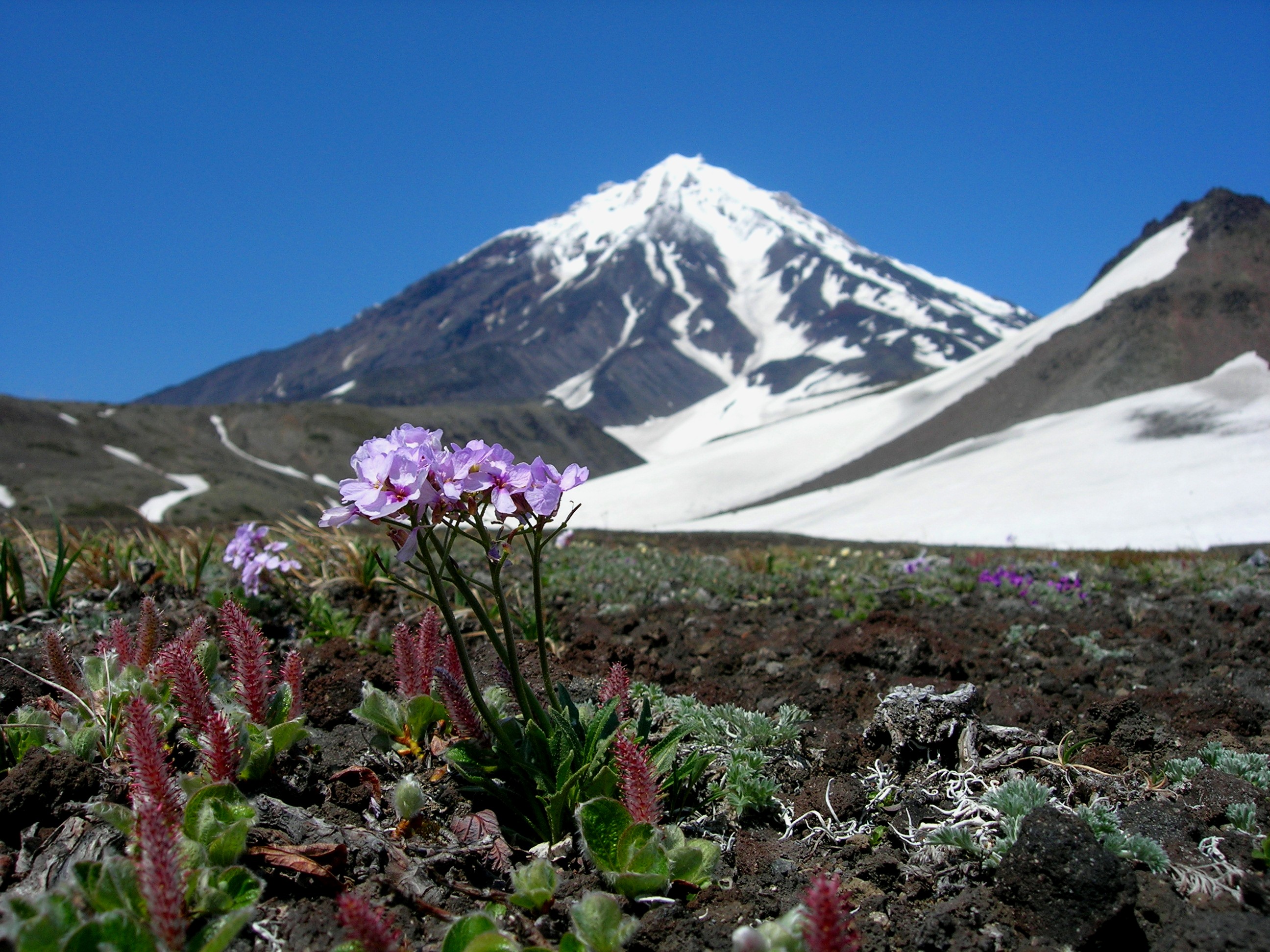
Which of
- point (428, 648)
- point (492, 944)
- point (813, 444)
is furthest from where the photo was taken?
point (813, 444)

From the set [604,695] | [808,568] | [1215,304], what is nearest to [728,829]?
[604,695]

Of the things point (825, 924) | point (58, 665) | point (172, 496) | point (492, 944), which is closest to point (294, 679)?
point (58, 665)

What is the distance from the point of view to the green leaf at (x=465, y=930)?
5.27ft

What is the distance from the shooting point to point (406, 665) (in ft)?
8.64

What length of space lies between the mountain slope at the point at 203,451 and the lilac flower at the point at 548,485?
86.2 ft

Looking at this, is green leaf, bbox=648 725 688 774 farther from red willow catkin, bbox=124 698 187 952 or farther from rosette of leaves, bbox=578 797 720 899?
red willow catkin, bbox=124 698 187 952

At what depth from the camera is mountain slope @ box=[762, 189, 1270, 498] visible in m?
42.3

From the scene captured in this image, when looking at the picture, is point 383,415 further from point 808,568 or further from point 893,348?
point 893,348

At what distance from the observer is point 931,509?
26.7 m

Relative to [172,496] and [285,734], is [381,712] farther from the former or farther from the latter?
[172,496]

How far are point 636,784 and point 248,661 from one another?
1.28 m

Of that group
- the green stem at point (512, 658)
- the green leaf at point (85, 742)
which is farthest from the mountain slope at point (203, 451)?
the green stem at point (512, 658)

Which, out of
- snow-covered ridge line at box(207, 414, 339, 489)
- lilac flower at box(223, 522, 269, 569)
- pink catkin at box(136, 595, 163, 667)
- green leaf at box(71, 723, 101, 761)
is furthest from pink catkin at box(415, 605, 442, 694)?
snow-covered ridge line at box(207, 414, 339, 489)

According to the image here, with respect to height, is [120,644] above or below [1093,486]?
above
